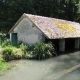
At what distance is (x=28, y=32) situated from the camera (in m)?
19.4

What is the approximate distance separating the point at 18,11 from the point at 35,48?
1618 centimetres

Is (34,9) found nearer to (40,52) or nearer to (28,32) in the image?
(28,32)

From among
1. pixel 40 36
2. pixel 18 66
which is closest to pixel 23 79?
pixel 18 66

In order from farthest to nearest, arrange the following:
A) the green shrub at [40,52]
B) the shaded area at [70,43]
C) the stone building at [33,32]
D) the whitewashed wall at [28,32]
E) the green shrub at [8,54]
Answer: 1. the shaded area at [70,43]
2. the whitewashed wall at [28,32]
3. the stone building at [33,32]
4. the green shrub at [40,52]
5. the green shrub at [8,54]

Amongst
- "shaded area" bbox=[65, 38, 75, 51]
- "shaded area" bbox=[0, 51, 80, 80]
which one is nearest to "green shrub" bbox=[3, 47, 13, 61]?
"shaded area" bbox=[0, 51, 80, 80]

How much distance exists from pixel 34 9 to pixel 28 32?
17513 mm

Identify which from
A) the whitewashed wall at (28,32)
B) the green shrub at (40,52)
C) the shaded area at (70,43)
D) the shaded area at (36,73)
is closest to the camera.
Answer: the shaded area at (36,73)

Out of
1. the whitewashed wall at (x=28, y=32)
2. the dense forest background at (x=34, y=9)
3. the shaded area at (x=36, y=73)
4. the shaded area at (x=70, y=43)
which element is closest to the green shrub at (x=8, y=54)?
the shaded area at (x=36, y=73)

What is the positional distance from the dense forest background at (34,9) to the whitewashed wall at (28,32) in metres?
10.6

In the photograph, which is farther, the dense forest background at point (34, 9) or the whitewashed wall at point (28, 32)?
the dense forest background at point (34, 9)

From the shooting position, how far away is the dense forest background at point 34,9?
30719mm

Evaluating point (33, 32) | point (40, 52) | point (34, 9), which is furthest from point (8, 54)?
point (34, 9)

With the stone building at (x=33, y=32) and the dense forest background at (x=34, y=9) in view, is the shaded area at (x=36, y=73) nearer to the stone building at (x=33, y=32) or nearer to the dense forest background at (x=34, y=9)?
the stone building at (x=33, y=32)

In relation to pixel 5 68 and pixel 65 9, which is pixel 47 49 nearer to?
pixel 5 68
